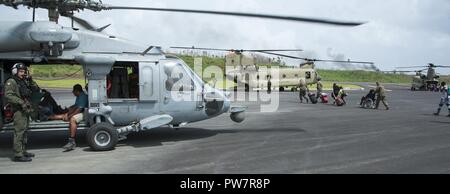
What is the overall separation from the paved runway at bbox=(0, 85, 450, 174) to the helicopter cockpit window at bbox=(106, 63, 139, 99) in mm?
1188

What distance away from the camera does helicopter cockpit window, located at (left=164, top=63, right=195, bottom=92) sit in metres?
10.8

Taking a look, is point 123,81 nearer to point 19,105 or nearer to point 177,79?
point 177,79

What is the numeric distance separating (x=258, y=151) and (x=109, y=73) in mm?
3992

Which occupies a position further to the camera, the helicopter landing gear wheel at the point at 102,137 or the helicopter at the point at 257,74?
the helicopter at the point at 257,74

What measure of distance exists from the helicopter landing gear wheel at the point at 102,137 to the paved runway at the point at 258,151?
182 millimetres

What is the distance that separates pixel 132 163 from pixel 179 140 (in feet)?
9.61

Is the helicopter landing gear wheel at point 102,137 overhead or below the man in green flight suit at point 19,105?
below

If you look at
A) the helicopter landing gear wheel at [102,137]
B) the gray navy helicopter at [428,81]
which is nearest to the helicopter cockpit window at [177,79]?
the helicopter landing gear wheel at [102,137]

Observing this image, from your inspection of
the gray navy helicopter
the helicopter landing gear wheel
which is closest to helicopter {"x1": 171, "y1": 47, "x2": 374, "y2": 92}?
the gray navy helicopter

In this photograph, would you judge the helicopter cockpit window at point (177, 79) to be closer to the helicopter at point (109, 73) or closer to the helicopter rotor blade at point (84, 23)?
the helicopter at point (109, 73)

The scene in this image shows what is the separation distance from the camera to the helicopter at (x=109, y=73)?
9430 millimetres
